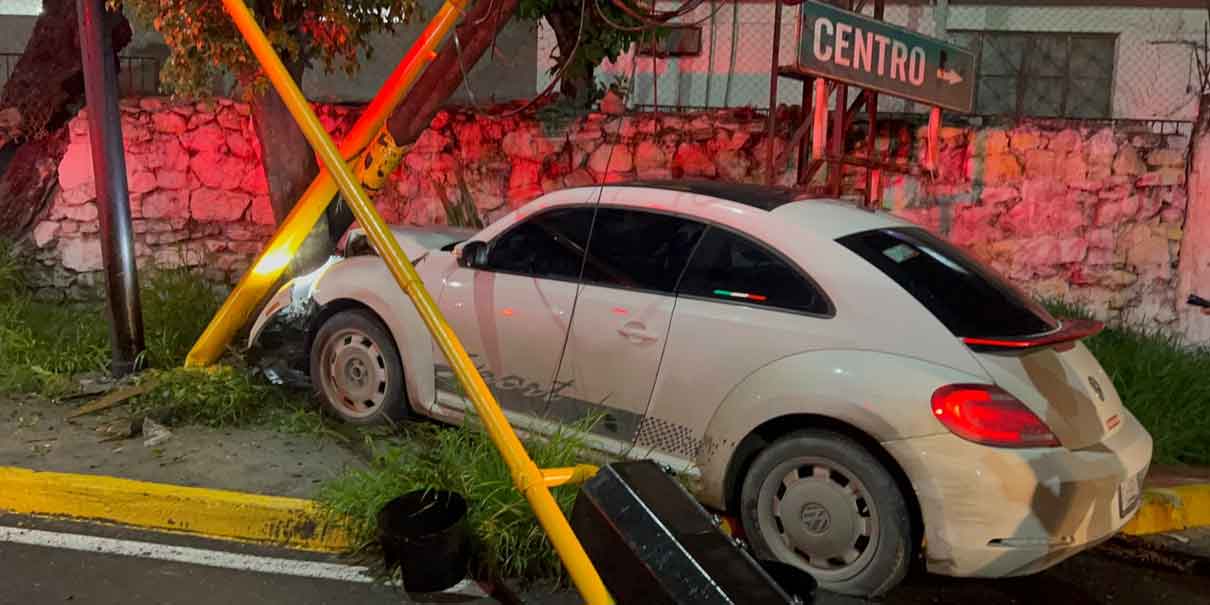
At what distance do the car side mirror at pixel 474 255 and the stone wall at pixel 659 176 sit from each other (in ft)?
6.65

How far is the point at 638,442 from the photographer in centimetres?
439

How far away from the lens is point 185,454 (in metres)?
5.03

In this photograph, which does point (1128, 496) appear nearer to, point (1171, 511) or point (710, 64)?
point (1171, 511)

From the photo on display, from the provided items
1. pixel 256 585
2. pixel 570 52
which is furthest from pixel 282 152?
pixel 256 585

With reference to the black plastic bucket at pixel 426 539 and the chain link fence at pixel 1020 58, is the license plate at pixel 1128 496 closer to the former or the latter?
the black plastic bucket at pixel 426 539

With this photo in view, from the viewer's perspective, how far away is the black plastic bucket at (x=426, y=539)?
3.63 meters

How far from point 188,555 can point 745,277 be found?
2716 millimetres

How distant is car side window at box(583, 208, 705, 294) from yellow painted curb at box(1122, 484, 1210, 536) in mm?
2641

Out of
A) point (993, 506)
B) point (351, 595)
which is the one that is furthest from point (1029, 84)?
point (351, 595)

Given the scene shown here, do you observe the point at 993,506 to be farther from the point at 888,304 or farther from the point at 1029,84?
the point at 1029,84

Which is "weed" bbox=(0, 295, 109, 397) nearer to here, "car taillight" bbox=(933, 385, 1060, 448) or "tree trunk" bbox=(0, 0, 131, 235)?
"tree trunk" bbox=(0, 0, 131, 235)

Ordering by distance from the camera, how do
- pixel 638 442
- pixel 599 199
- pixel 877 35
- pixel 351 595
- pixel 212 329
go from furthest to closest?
pixel 212 329 < pixel 877 35 < pixel 599 199 < pixel 638 442 < pixel 351 595

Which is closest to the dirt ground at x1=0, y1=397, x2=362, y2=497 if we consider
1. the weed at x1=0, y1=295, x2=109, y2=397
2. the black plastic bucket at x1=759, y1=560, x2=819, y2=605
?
the weed at x1=0, y1=295, x2=109, y2=397

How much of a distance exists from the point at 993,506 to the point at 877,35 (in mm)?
3175
